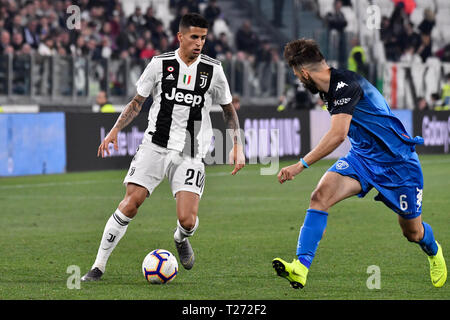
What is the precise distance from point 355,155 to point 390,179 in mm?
314

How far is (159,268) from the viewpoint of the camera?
294 inches

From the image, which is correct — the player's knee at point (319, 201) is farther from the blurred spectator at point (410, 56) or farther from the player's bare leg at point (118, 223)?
the blurred spectator at point (410, 56)

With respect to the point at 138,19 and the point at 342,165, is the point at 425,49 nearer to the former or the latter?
the point at 138,19

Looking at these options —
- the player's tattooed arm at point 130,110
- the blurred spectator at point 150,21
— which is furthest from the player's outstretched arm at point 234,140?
the blurred spectator at point 150,21

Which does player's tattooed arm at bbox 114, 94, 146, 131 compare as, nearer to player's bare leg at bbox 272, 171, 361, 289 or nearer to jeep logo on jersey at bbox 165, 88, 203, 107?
jeep logo on jersey at bbox 165, 88, 203, 107

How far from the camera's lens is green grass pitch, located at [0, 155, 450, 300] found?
712 centimetres

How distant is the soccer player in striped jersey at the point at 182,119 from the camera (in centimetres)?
764

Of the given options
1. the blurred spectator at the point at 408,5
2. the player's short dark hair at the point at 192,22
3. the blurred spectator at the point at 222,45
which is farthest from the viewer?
the blurred spectator at the point at 408,5

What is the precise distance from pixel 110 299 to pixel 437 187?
1085 centimetres

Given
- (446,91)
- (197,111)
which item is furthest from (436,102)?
(197,111)

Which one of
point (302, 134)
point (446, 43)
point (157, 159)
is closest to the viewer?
point (157, 159)
